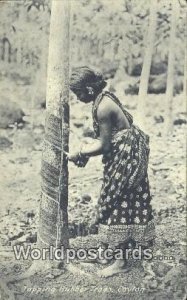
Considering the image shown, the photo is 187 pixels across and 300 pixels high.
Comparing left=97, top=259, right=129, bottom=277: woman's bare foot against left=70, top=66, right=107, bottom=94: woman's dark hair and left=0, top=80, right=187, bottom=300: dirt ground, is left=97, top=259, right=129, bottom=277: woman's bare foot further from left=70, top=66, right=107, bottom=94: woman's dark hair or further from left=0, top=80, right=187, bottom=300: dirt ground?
left=70, top=66, right=107, bottom=94: woman's dark hair

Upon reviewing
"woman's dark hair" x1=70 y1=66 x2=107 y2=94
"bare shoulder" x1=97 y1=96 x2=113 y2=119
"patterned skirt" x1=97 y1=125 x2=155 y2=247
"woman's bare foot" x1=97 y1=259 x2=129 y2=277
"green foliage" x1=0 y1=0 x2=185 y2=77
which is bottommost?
"woman's bare foot" x1=97 y1=259 x2=129 y2=277

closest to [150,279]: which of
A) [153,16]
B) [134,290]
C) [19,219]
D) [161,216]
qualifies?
[134,290]

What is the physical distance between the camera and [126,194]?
2156 millimetres

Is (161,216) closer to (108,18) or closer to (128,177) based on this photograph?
(128,177)

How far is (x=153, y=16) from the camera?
215 cm

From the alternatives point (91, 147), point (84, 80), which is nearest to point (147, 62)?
point (84, 80)

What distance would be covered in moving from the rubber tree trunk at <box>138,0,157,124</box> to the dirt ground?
0.03 m

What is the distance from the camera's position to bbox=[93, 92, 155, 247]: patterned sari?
211cm

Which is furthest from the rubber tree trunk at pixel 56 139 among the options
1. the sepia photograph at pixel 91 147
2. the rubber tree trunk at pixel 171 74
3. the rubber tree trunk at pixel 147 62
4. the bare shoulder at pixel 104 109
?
the rubber tree trunk at pixel 171 74

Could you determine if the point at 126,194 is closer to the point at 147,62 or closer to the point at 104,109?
the point at 104,109

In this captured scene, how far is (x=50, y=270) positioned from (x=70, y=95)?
680 millimetres

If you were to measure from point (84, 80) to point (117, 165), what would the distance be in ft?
1.13

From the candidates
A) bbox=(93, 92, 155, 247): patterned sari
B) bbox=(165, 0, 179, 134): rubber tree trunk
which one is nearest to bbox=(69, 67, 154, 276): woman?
bbox=(93, 92, 155, 247): patterned sari

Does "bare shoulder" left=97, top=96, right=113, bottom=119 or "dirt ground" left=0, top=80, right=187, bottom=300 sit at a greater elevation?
"bare shoulder" left=97, top=96, right=113, bottom=119
